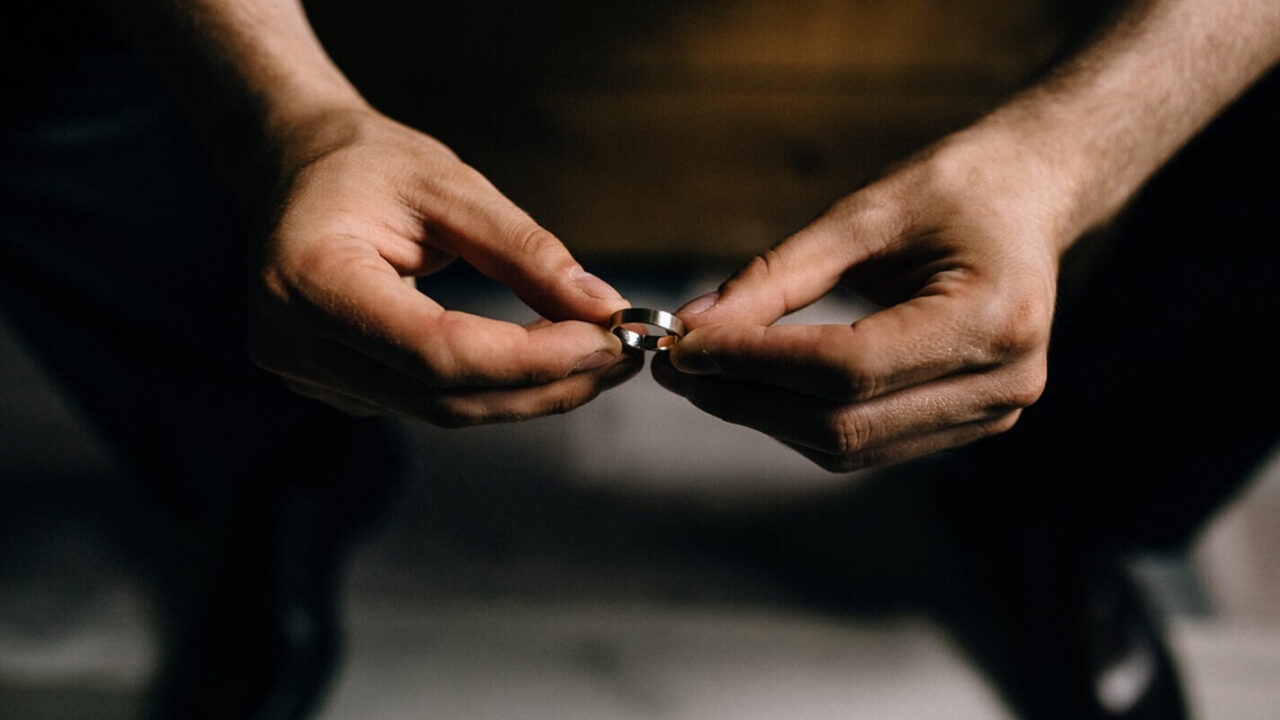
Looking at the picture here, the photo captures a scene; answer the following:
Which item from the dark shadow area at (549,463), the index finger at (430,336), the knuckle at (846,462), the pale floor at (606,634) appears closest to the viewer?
the index finger at (430,336)

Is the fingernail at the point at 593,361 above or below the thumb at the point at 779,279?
below

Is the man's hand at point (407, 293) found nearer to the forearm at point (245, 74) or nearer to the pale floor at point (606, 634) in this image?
the forearm at point (245, 74)

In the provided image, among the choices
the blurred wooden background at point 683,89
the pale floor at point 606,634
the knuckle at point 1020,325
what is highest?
the blurred wooden background at point 683,89

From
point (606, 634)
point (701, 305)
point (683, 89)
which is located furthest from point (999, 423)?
point (683, 89)

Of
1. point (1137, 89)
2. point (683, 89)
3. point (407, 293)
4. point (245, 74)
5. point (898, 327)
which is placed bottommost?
point (407, 293)

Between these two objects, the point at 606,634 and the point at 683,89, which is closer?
the point at 606,634

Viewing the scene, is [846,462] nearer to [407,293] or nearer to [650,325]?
[650,325]

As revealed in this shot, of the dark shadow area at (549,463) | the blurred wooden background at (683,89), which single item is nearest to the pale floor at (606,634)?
the dark shadow area at (549,463)
